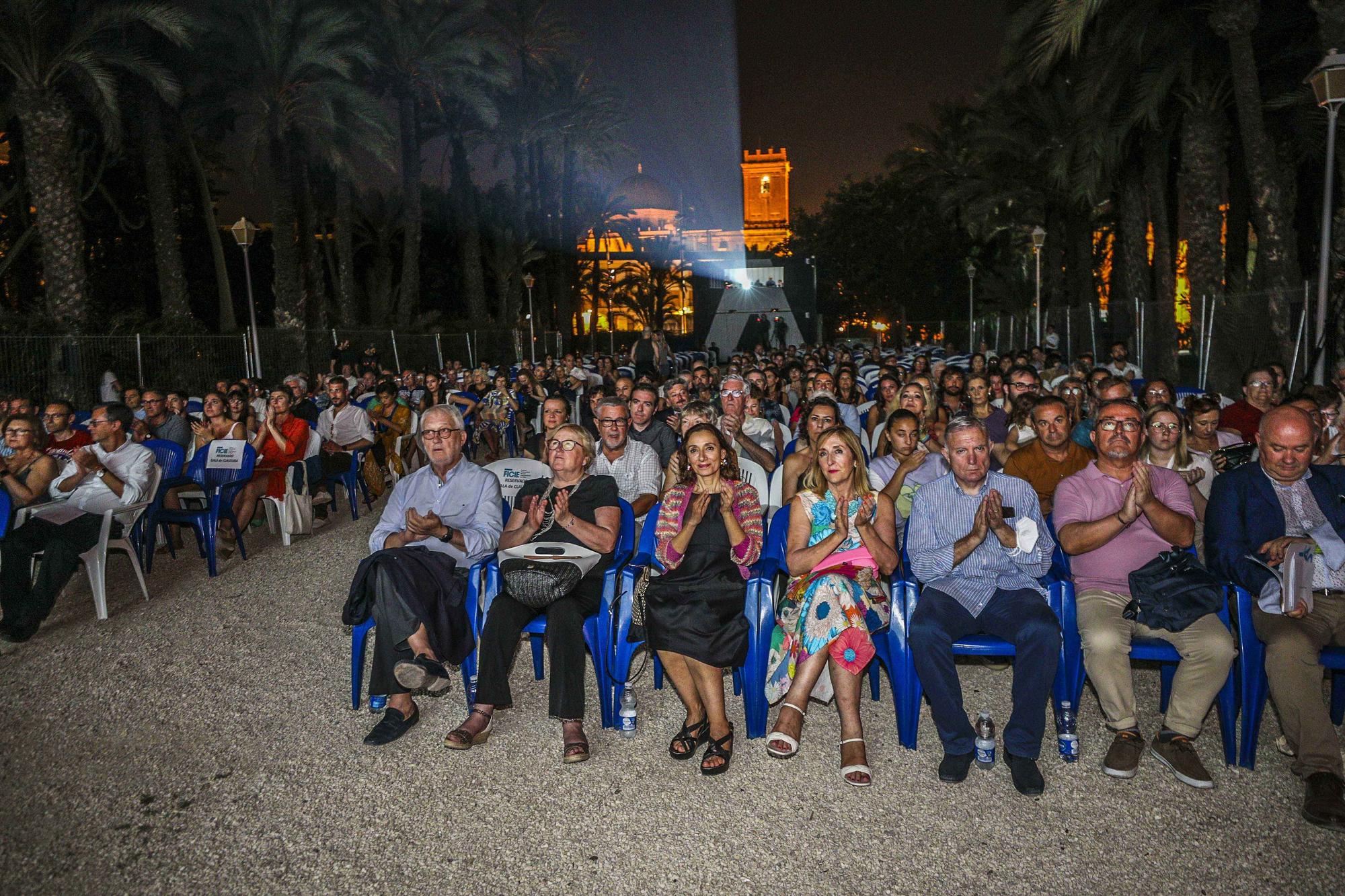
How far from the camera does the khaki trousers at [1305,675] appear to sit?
3467 millimetres

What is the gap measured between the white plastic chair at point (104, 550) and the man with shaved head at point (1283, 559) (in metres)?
6.15

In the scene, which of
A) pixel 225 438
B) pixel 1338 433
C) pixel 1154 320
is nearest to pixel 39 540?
pixel 225 438

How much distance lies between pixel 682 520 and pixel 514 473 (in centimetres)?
209

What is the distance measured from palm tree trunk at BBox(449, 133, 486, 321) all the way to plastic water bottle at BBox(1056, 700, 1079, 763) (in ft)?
89.1

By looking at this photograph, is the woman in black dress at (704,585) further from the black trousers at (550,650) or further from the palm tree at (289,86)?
the palm tree at (289,86)

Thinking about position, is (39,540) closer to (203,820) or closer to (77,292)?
(203,820)

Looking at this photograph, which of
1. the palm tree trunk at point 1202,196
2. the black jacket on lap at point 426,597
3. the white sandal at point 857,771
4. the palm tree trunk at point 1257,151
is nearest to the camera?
the white sandal at point 857,771

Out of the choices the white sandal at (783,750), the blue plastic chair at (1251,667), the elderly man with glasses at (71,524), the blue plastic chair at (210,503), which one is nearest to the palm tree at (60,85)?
the blue plastic chair at (210,503)

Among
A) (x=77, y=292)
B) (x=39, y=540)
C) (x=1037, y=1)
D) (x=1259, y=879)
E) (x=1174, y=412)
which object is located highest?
(x=1037, y=1)

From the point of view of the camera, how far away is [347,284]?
25203 millimetres

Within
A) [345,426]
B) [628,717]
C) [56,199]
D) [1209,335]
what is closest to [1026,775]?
[628,717]

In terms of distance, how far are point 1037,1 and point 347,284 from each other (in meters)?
17.8

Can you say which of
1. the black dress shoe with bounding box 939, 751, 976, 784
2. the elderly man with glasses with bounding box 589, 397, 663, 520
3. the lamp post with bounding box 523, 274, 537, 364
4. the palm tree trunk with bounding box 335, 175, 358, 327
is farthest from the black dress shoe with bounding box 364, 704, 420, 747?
the lamp post with bounding box 523, 274, 537, 364

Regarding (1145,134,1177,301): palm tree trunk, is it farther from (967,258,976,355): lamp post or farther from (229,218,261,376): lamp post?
(229,218,261,376): lamp post
